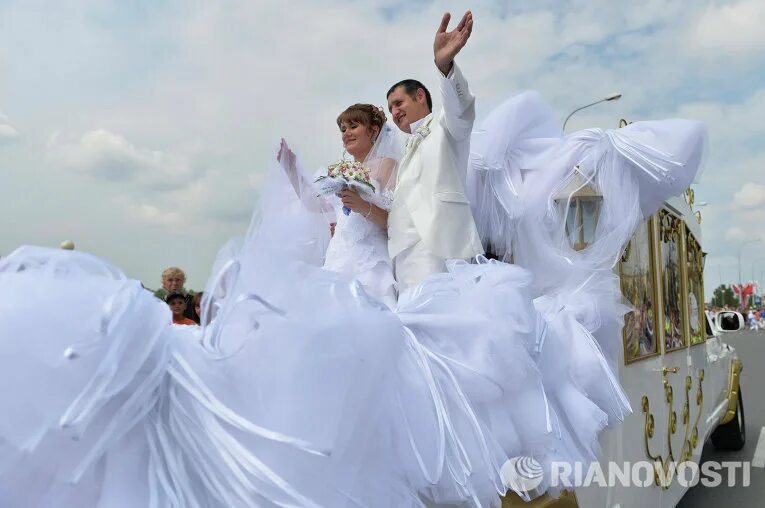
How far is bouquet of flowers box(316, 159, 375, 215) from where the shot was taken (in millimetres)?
2525

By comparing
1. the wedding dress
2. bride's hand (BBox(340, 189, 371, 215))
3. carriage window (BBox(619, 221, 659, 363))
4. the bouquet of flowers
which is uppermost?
the bouquet of flowers

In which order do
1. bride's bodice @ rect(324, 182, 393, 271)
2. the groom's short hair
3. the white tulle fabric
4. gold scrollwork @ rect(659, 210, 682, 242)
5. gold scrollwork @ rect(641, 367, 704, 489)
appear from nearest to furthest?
the white tulle fabric
bride's bodice @ rect(324, 182, 393, 271)
the groom's short hair
gold scrollwork @ rect(641, 367, 704, 489)
gold scrollwork @ rect(659, 210, 682, 242)

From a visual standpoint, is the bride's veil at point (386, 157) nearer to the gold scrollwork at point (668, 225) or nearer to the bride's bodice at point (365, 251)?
the bride's bodice at point (365, 251)

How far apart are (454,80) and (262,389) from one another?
1.50m

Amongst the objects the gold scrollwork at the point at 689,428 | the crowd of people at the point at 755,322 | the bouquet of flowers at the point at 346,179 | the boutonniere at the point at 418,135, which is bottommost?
the gold scrollwork at the point at 689,428

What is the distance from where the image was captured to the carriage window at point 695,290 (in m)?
4.50

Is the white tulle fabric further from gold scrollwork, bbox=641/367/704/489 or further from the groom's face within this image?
gold scrollwork, bbox=641/367/704/489

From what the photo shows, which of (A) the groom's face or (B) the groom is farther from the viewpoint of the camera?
(A) the groom's face

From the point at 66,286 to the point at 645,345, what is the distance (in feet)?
8.98

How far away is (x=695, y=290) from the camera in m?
4.88

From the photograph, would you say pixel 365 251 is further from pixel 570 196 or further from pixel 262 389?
pixel 262 389

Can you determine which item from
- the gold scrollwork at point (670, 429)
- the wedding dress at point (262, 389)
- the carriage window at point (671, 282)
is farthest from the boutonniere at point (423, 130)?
the carriage window at point (671, 282)

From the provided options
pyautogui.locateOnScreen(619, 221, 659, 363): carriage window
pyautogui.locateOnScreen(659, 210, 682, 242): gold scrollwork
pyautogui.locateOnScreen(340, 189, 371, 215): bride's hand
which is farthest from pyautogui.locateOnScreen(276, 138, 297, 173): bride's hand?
pyautogui.locateOnScreen(659, 210, 682, 242): gold scrollwork

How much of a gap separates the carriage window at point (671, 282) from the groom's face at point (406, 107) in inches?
60.1
